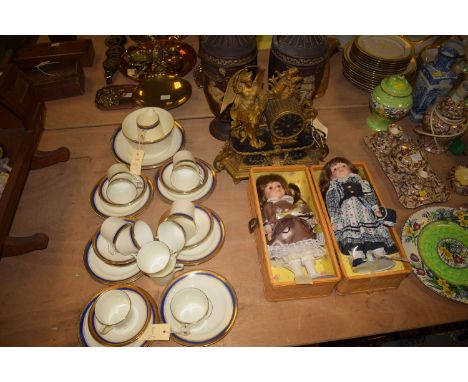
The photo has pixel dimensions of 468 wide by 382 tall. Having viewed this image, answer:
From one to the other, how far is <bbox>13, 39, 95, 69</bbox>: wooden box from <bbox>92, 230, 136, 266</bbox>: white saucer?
1.20m

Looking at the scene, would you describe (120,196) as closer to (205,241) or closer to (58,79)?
(205,241)

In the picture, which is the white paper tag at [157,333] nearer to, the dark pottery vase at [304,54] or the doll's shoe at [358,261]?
the doll's shoe at [358,261]

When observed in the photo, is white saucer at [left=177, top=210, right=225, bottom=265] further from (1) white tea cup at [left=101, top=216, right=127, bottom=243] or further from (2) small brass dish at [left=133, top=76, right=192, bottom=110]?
(2) small brass dish at [left=133, top=76, right=192, bottom=110]

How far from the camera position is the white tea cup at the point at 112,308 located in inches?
43.5

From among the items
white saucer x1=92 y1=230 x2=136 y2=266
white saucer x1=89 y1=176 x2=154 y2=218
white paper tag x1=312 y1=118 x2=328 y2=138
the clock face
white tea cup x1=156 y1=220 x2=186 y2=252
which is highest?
the clock face

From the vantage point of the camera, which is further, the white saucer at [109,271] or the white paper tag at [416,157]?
the white paper tag at [416,157]

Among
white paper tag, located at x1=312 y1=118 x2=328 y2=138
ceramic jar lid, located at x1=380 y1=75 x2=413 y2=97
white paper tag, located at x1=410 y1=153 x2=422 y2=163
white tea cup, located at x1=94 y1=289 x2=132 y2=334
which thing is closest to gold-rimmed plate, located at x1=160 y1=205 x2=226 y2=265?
white tea cup, located at x1=94 y1=289 x2=132 y2=334

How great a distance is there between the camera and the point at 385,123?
178 centimetres

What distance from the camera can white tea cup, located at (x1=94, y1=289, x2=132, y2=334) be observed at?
1105 millimetres

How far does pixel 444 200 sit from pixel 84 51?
7.05ft

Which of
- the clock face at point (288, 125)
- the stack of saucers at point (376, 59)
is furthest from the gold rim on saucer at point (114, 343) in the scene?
the stack of saucers at point (376, 59)

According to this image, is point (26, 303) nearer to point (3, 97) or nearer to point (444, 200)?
point (3, 97)

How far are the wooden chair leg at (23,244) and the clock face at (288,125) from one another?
107 cm

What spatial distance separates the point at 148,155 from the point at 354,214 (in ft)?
3.24
